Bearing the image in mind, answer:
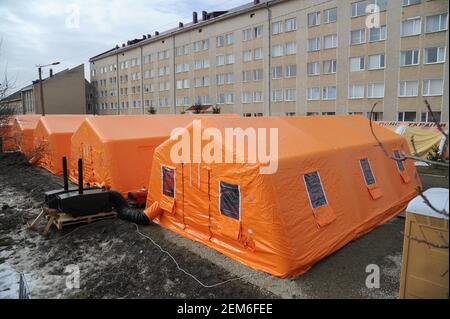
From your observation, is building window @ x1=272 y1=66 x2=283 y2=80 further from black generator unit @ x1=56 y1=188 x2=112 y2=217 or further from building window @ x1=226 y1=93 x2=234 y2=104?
black generator unit @ x1=56 y1=188 x2=112 y2=217

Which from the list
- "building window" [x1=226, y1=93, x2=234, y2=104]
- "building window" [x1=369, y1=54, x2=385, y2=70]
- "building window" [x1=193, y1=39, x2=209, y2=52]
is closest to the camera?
"building window" [x1=369, y1=54, x2=385, y2=70]

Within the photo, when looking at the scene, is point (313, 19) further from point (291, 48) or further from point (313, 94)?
point (313, 94)

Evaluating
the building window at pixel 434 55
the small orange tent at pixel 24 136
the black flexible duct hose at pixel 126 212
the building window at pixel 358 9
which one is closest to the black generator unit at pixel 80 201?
the black flexible duct hose at pixel 126 212

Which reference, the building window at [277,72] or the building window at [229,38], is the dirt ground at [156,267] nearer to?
the building window at [277,72]

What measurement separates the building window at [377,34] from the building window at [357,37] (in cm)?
63

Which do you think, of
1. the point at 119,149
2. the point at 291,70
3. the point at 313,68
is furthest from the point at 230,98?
the point at 119,149

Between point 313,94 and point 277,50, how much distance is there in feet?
23.0

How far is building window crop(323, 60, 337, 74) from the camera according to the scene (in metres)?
33.5

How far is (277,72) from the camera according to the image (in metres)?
38.4

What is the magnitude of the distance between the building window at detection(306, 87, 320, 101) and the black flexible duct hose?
94.8ft

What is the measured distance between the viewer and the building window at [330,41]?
109 ft

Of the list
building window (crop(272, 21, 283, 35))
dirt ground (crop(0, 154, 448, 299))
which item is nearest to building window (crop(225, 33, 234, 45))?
building window (crop(272, 21, 283, 35))

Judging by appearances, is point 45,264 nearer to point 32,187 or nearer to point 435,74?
point 32,187

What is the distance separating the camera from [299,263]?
6031 millimetres
